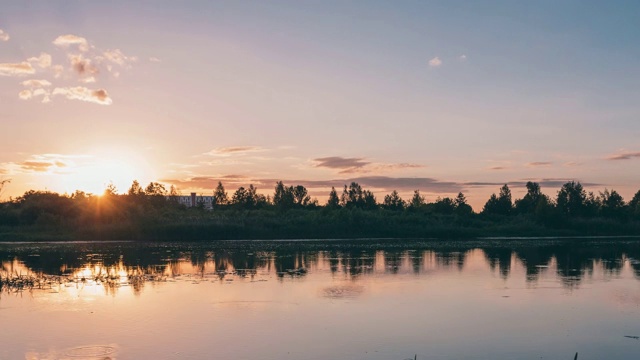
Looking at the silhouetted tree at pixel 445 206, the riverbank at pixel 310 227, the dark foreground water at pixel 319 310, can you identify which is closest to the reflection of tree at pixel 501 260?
the dark foreground water at pixel 319 310

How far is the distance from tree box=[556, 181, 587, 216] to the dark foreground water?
209ft

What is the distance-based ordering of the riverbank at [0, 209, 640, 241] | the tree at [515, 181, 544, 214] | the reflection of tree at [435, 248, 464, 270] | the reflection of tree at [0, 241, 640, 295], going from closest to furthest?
the reflection of tree at [0, 241, 640, 295]
the reflection of tree at [435, 248, 464, 270]
the riverbank at [0, 209, 640, 241]
the tree at [515, 181, 544, 214]

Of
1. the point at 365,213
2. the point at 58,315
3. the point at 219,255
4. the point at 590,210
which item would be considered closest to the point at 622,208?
the point at 590,210

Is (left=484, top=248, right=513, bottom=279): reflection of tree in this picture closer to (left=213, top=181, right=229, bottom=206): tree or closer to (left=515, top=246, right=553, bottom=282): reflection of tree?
(left=515, top=246, right=553, bottom=282): reflection of tree

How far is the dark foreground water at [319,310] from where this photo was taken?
47.8 ft

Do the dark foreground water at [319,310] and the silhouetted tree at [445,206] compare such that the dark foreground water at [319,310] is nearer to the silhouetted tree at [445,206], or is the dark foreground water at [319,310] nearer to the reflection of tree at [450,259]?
the reflection of tree at [450,259]

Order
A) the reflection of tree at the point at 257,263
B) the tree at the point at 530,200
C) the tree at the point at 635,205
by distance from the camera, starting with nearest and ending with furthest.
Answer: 1. the reflection of tree at the point at 257,263
2. the tree at the point at 635,205
3. the tree at the point at 530,200

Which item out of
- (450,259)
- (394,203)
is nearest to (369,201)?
(394,203)

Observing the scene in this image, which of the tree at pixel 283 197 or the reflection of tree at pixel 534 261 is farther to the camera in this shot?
the tree at pixel 283 197

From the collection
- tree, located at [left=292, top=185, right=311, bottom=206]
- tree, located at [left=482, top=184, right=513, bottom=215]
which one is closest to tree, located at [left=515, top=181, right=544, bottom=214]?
tree, located at [left=482, top=184, right=513, bottom=215]

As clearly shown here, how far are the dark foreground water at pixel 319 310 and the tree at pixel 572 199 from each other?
6385 centimetres

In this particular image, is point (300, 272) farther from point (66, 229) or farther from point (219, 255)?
point (66, 229)

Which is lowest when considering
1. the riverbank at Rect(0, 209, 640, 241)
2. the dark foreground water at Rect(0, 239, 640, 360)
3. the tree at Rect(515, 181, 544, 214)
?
the dark foreground water at Rect(0, 239, 640, 360)

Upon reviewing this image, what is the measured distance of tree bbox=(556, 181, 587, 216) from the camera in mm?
95438
